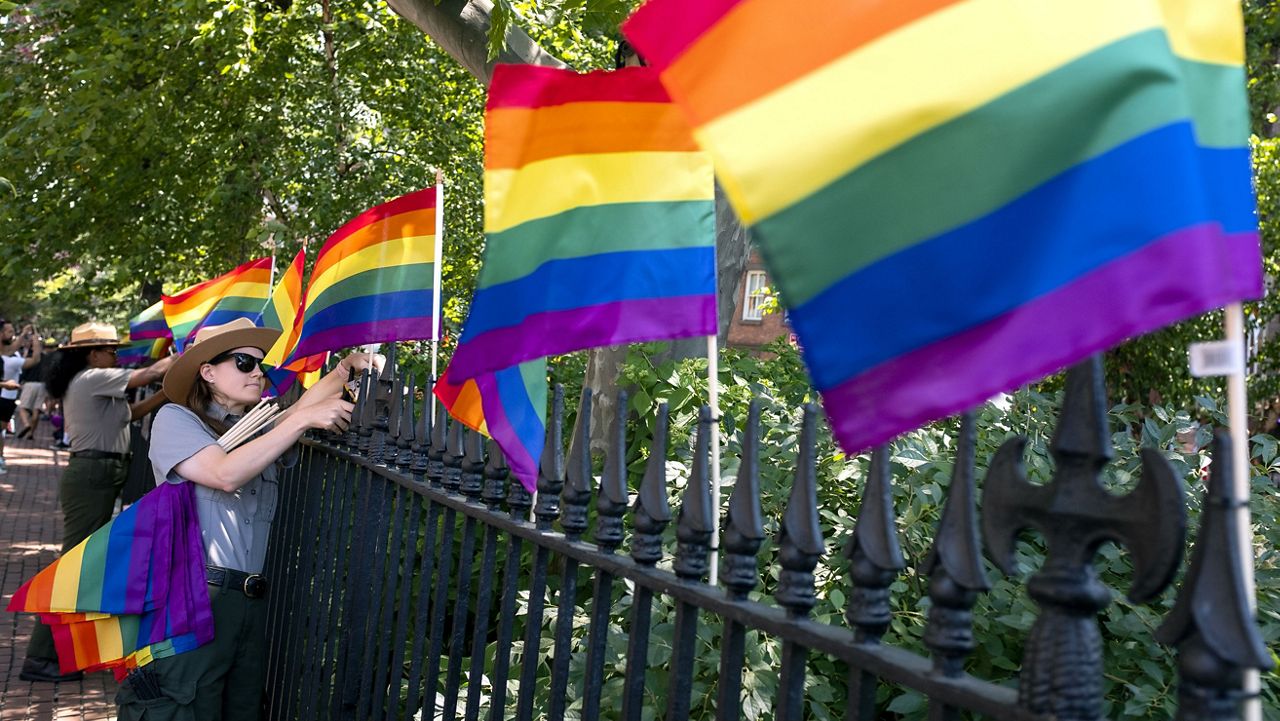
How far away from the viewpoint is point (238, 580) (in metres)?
4.36

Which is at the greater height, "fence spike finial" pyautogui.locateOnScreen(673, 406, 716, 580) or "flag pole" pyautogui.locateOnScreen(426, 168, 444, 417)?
"flag pole" pyautogui.locateOnScreen(426, 168, 444, 417)

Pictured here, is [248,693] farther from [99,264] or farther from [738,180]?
[99,264]

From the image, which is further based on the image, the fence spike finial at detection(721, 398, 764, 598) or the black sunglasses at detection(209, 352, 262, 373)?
the black sunglasses at detection(209, 352, 262, 373)

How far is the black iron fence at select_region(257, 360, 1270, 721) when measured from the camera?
1235 millimetres

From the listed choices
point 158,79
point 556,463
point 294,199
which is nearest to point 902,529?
point 556,463

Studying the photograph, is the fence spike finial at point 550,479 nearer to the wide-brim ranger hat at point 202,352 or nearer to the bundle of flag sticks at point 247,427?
the bundle of flag sticks at point 247,427

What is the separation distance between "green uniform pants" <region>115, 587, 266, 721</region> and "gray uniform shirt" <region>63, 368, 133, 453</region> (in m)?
4.23

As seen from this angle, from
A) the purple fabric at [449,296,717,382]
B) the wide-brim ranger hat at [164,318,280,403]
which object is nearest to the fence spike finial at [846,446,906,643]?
the purple fabric at [449,296,717,382]

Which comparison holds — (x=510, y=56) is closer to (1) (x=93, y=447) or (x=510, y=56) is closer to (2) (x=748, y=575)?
(1) (x=93, y=447)

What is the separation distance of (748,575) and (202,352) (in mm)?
3182

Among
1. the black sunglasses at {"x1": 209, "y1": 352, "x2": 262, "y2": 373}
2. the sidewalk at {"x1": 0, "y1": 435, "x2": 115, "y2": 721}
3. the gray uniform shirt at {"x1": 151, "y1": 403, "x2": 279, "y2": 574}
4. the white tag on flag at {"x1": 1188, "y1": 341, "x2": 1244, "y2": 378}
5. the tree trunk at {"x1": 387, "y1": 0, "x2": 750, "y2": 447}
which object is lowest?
the sidewalk at {"x1": 0, "y1": 435, "x2": 115, "y2": 721}

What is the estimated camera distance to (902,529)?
2.99m

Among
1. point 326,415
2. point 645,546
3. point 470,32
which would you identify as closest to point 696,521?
point 645,546

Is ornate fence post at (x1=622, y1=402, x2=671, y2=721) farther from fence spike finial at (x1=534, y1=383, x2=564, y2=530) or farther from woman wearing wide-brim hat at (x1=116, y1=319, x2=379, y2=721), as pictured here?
woman wearing wide-brim hat at (x1=116, y1=319, x2=379, y2=721)
